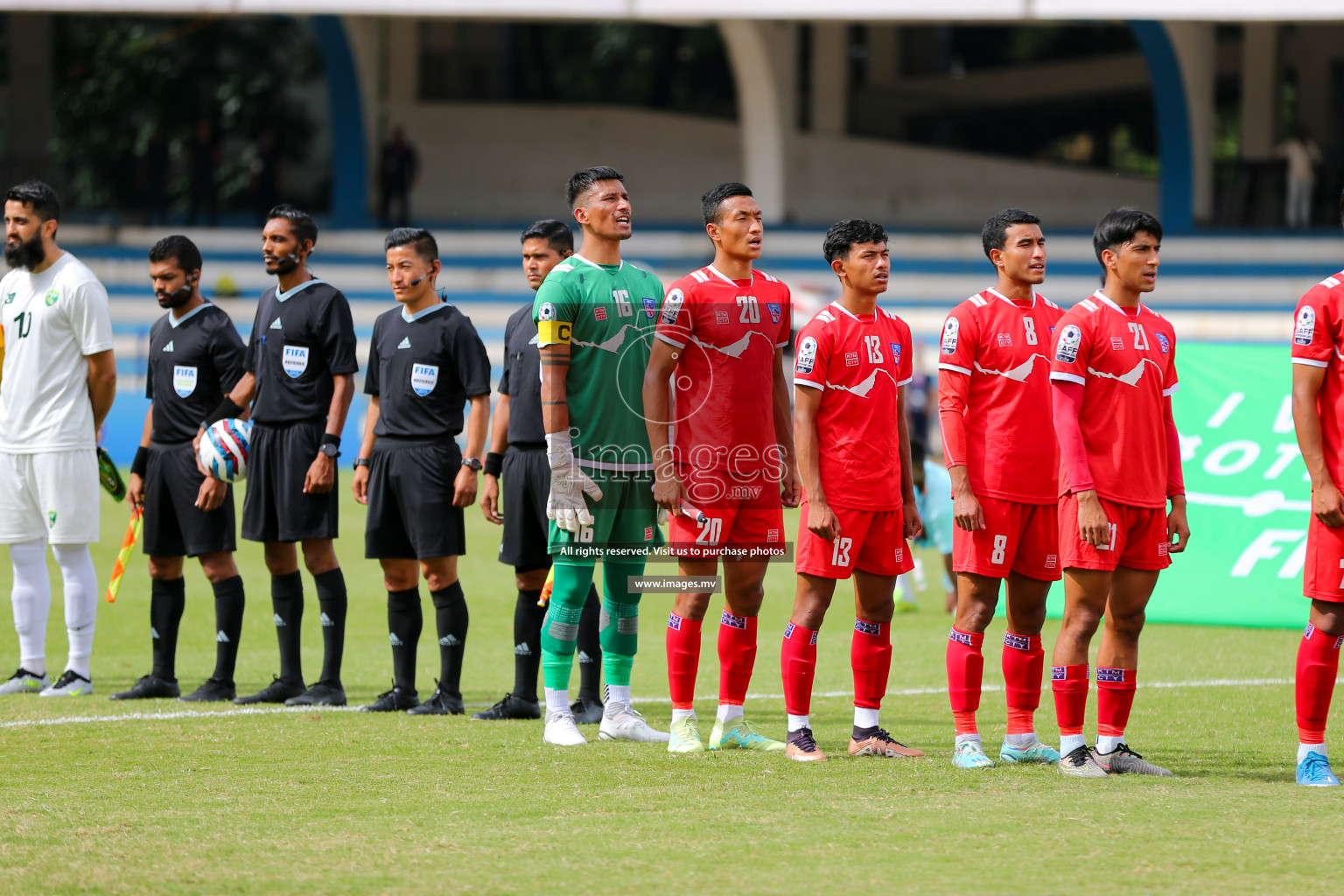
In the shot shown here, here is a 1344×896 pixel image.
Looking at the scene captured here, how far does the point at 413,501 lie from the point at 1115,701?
10.5ft

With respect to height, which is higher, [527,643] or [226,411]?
[226,411]

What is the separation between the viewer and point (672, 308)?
5.93 m

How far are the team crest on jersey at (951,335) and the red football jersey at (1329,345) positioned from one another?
3.93 ft

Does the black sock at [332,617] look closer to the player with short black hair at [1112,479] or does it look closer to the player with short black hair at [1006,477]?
the player with short black hair at [1006,477]

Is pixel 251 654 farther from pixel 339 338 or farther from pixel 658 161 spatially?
pixel 658 161

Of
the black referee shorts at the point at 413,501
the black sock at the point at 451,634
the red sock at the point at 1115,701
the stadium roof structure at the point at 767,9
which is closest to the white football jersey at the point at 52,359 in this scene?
the black referee shorts at the point at 413,501

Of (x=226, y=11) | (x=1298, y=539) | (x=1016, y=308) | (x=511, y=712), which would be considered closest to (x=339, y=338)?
(x=511, y=712)

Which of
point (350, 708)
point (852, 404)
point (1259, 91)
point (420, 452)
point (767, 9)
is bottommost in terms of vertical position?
point (350, 708)

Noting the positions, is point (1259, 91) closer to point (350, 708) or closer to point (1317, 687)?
point (1317, 687)

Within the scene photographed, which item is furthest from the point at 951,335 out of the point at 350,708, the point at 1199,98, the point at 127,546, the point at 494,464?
the point at 1199,98

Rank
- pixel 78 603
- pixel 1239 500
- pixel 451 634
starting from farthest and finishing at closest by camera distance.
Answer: pixel 1239 500 → pixel 78 603 → pixel 451 634

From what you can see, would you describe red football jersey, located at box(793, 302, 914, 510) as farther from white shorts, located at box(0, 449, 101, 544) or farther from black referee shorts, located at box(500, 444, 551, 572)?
white shorts, located at box(0, 449, 101, 544)

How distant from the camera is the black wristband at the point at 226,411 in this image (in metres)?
7.57

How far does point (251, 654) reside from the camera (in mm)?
9312
